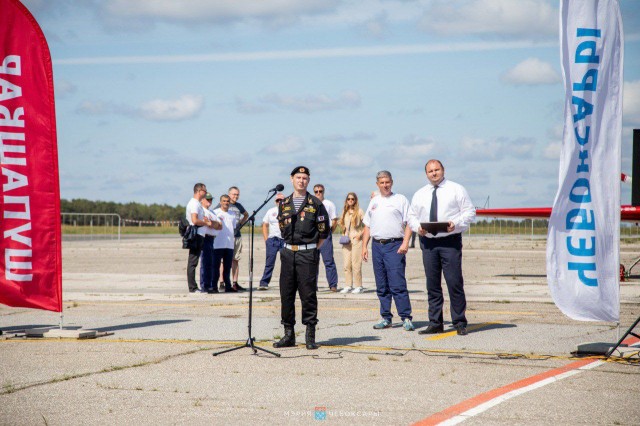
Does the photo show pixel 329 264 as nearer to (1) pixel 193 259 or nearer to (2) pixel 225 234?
(2) pixel 225 234

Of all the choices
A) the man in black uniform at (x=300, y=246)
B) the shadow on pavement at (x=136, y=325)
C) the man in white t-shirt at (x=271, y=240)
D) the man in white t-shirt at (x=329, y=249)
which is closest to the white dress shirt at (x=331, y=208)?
the man in white t-shirt at (x=329, y=249)

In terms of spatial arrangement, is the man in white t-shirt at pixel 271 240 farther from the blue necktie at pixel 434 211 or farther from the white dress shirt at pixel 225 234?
the blue necktie at pixel 434 211

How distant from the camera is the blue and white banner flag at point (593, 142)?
8.00 meters

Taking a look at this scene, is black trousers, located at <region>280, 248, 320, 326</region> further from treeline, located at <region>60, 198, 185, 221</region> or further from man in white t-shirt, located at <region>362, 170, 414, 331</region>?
treeline, located at <region>60, 198, 185, 221</region>

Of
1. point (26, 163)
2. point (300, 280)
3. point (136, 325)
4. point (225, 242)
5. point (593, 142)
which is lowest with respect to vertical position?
point (136, 325)

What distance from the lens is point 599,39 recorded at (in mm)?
8023

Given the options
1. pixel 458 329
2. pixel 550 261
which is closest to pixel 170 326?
pixel 458 329

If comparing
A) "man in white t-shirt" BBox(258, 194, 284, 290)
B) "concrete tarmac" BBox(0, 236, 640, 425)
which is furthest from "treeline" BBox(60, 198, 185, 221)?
"concrete tarmac" BBox(0, 236, 640, 425)

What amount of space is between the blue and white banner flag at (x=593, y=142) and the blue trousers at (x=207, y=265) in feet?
30.4

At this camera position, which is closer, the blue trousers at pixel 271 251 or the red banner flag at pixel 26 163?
the red banner flag at pixel 26 163

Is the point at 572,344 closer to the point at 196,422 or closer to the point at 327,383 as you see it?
the point at 327,383

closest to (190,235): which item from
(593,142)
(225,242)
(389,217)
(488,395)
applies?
(225,242)

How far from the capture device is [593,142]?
26.3 ft

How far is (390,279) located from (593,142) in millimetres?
3618
